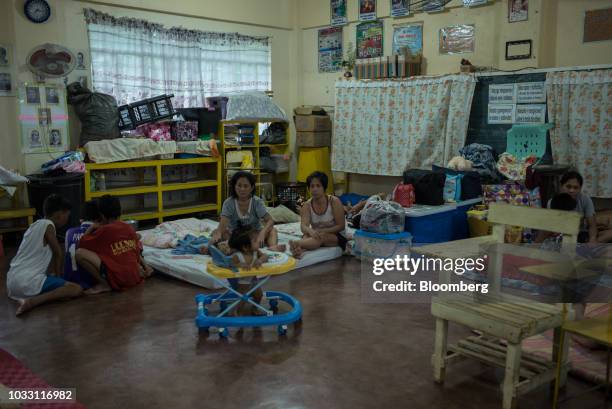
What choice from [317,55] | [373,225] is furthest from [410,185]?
[317,55]

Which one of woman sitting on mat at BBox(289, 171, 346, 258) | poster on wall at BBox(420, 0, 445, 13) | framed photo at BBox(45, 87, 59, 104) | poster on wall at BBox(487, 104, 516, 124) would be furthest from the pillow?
framed photo at BBox(45, 87, 59, 104)

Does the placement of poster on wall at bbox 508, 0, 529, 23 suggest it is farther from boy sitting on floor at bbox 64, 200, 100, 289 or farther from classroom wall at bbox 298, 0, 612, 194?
boy sitting on floor at bbox 64, 200, 100, 289

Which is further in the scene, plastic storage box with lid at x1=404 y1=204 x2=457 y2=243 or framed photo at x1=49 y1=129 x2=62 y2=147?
framed photo at x1=49 y1=129 x2=62 y2=147

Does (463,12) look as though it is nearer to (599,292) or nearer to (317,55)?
(317,55)

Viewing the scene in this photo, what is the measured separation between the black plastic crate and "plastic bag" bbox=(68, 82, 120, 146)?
0.75 ft

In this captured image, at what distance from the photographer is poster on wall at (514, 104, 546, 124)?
6.52 metres

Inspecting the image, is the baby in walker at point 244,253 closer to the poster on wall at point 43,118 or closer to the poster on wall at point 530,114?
the poster on wall at point 43,118

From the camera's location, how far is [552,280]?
115 inches

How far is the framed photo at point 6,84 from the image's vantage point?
6438mm

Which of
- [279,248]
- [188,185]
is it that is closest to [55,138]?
[188,185]

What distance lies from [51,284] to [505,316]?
3.37m

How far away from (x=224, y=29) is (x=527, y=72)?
4485 mm

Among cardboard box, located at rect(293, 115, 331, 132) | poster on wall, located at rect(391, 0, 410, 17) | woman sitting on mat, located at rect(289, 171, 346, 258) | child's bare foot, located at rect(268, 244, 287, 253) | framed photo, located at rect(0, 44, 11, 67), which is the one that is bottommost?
child's bare foot, located at rect(268, 244, 287, 253)

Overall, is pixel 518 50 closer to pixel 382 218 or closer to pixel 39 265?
pixel 382 218
